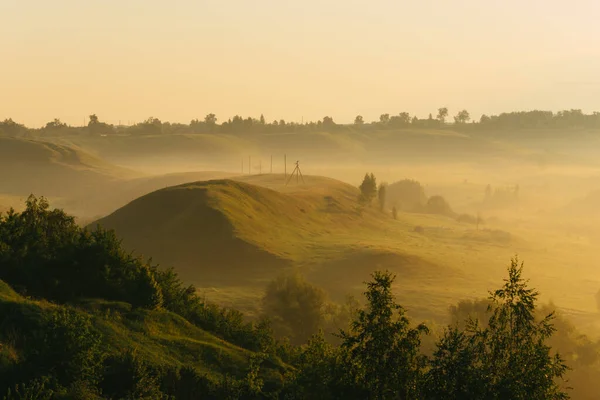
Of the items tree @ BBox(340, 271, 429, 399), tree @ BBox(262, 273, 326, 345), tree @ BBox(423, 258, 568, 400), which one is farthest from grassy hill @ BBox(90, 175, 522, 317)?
tree @ BBox(423, 258, 568, 400)

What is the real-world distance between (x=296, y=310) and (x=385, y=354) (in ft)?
149

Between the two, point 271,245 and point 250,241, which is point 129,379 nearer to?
point 250,241

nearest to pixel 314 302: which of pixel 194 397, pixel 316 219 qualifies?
pixel 194 397

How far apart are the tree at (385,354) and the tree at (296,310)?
4211 cm

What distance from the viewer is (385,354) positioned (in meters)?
21.7

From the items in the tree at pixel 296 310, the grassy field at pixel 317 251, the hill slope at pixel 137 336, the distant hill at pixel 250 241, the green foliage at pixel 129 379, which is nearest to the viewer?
the green foliage at pixel 129 379

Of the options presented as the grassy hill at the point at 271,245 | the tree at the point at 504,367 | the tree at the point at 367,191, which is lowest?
the grassy hill at the point at 271,245

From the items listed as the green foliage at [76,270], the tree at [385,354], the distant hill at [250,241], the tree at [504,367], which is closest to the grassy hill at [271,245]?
the distant hill at [250,241]

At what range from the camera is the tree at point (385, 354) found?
21.5 meters

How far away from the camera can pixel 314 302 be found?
6750cm

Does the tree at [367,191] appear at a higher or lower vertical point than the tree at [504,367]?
lower

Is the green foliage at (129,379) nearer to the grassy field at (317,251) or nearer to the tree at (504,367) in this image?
the tree at (504,367)

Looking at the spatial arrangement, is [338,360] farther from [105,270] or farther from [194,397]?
[105,270]

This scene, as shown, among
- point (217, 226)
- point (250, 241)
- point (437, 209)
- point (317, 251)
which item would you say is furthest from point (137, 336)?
point (437, 209)
